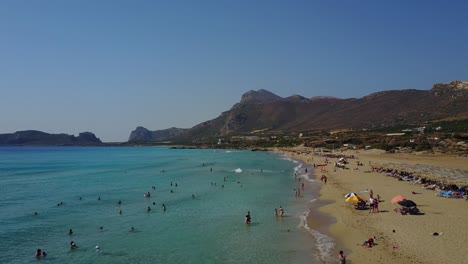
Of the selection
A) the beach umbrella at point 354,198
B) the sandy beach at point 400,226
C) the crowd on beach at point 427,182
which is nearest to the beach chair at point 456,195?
the crowd on beach at point 427,182

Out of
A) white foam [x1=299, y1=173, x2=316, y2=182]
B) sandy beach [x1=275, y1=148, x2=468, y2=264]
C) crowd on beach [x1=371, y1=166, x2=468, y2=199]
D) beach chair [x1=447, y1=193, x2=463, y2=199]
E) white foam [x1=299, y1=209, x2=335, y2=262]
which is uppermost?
crowd on beach [x1=371, y1=166, x2=468, y2=199]

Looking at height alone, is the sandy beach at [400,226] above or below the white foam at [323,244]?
above

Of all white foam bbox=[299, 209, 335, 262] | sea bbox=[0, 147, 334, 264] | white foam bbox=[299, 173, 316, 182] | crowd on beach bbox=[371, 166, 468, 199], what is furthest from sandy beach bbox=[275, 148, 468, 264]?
white foam bbox=[299, 173, 316, 182]

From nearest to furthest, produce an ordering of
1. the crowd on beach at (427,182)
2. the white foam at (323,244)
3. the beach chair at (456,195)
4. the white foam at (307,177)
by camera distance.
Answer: the white foam at (323,244)
the beach chair at (456,195)
the crowd on beach at (427,182)
the white foam at (307,177)

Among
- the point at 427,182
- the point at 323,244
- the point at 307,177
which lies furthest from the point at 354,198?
the point at 307,177

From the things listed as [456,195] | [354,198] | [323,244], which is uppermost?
[354,198]

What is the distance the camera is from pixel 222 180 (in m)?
59.3

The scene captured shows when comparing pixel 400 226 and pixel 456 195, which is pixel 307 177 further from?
pixel 400 226

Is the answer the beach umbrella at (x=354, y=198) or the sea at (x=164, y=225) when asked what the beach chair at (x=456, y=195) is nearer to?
the beach umbrella at (x=354, y=198)

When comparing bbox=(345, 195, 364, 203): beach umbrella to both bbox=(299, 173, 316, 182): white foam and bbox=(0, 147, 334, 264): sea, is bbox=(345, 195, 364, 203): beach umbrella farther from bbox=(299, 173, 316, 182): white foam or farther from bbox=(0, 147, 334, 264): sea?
bbox=(299, 173, 316, 182): white foam

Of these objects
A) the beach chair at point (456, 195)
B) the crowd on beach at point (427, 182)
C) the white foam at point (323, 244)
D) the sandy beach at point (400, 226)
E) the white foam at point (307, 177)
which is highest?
the crowd on beach at point (427, 182)

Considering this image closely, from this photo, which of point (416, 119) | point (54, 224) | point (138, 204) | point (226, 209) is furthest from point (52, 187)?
point (416, 119)

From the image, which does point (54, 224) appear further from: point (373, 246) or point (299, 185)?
point (299, 185)

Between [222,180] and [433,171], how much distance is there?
93.2 feet
